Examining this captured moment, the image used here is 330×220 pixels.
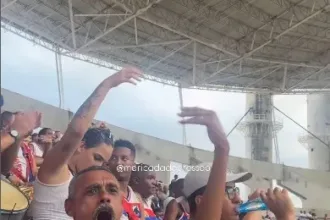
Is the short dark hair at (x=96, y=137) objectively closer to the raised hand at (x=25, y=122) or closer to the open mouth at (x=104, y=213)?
the raised hand at (x=25, y=122)

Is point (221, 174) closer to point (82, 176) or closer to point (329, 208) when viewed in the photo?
point (82, 176)

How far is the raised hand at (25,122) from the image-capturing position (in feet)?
5.42

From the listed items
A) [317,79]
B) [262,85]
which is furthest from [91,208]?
[317,79]

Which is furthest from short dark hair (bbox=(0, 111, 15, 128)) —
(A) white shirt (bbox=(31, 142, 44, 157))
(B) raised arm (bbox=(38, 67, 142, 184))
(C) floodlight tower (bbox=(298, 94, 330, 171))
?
(C) floodlight tower (bbox=(298, 94, 330, 171))

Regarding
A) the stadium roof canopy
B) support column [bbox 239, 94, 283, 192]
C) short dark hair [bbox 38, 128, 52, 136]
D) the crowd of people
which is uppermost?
the stadium roof canopy

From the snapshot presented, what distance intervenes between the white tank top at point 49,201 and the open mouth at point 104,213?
192 mm

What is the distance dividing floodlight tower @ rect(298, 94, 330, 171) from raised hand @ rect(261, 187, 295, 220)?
32.2 ft

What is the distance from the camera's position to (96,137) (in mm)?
2025

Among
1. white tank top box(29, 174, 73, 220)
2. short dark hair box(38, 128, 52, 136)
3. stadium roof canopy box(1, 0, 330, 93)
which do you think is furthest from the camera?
stadium roof canopy box(1, 0, 330, 93)

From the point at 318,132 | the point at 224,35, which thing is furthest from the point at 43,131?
the point at 318,132

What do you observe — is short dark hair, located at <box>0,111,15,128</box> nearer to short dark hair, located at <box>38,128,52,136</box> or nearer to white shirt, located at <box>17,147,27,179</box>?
white shirt, located at <box>17,147,27,179</box>

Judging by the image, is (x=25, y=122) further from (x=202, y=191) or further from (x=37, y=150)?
(x=202, y=191)

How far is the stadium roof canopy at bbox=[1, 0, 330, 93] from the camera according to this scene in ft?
27.6

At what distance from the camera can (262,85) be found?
1223 centimetres
